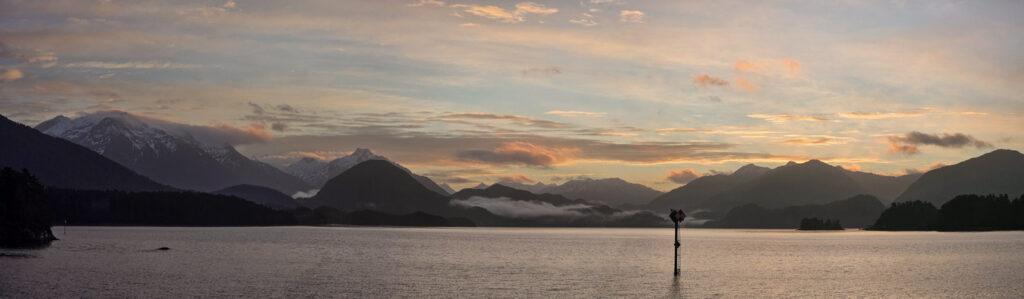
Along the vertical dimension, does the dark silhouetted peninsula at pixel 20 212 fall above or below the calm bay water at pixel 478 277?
above

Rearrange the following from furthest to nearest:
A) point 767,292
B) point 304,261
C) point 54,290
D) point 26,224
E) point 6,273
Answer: point 26,224 < point 304,261 < point 6,273 < point 767,292 < point 54,290

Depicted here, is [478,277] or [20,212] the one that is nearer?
[478,277]

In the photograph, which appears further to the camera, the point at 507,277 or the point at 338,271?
the point at 338,271

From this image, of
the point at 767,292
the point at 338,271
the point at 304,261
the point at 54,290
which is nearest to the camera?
the point at 54,290

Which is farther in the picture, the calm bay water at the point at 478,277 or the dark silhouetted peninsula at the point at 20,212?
the dark silhouetted peninsula at the point at 20,212

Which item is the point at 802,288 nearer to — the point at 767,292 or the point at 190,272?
the point at 767,292

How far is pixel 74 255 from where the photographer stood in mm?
144000

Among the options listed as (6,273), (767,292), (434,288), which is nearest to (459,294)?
(434,288)

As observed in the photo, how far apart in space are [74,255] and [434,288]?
86638mm

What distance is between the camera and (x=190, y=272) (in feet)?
364

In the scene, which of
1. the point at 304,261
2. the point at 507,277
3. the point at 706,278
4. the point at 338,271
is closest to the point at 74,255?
the point at 304,261

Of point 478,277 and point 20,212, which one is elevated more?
point 20,212

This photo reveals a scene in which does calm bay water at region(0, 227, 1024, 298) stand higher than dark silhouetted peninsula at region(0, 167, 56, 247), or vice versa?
dark silhouetted peninsula at region(0, 167, 56, 247)

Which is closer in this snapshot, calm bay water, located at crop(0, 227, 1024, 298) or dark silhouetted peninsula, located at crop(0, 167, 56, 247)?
calm bay water, located at crop(0, 227, 1024, 298)
